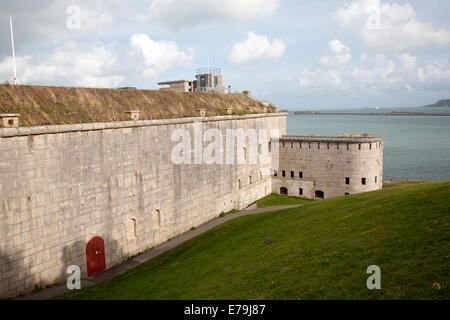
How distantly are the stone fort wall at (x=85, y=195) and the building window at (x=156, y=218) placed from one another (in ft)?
0.25

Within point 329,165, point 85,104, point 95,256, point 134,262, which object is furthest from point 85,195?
point 329,165

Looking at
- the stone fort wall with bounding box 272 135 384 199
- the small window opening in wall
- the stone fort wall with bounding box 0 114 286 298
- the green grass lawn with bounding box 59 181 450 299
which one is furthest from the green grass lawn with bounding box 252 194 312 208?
the small window opening in wall

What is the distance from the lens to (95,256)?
65.0ft

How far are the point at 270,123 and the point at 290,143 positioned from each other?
11.0ft

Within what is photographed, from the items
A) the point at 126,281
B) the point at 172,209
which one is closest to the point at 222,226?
the point at 172,209

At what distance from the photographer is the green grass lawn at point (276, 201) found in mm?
37344

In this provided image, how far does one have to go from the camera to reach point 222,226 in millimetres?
28062

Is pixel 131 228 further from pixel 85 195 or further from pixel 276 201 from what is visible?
pixel 276 201

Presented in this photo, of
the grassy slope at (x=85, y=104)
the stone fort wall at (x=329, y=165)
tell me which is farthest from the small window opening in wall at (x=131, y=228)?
the stone fort wall at (x=329, y=165)

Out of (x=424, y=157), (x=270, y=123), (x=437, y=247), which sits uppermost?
(x=270, y=123)

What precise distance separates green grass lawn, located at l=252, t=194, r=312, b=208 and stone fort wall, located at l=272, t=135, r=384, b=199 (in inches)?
50.3

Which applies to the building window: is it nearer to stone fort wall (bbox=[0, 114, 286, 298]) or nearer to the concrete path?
stone fort wall (bbox=[0, 114, 286, 298])

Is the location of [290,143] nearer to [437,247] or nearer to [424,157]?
[437,247]
